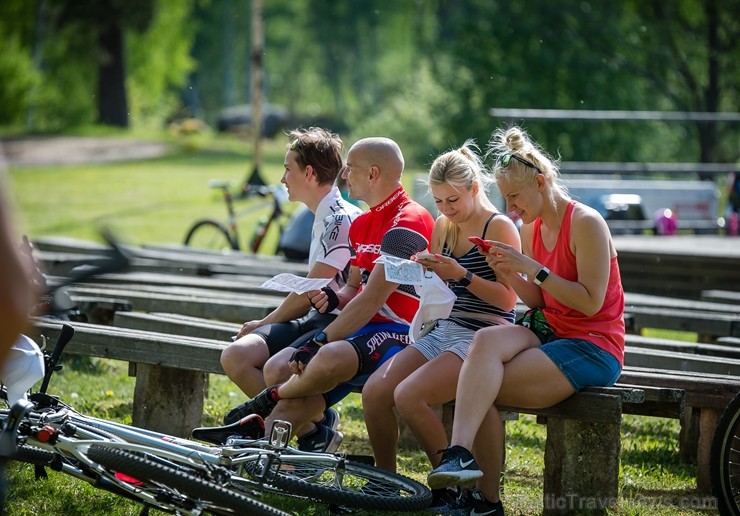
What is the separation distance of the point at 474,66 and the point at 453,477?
22.8 m

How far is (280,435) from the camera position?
422cm

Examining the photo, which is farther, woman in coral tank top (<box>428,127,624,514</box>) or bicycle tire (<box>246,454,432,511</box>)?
woman in coral tank top (<box>428,127,624,514</box>)

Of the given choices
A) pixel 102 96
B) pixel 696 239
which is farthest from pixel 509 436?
pixel 102 96

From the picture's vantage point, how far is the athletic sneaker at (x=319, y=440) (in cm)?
513

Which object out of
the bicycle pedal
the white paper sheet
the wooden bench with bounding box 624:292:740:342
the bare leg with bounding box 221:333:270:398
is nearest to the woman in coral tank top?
the bicycle pedal

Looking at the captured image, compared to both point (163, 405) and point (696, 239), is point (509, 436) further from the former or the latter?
point (696, 239)

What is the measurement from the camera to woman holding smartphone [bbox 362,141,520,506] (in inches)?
184

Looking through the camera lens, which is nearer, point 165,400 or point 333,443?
point 333,443

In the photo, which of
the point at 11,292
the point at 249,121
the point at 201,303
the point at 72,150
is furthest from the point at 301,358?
the point at 249,121

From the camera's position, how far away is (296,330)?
210 inches

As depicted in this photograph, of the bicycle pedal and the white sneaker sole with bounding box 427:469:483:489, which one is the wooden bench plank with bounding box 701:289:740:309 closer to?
the white sneaker sole with bounding box 427:469:483:489

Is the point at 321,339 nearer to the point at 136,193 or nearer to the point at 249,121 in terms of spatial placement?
the point at 136,193

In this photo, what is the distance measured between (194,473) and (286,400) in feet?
3.16

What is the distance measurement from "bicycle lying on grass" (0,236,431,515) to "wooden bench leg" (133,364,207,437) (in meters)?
1.28
